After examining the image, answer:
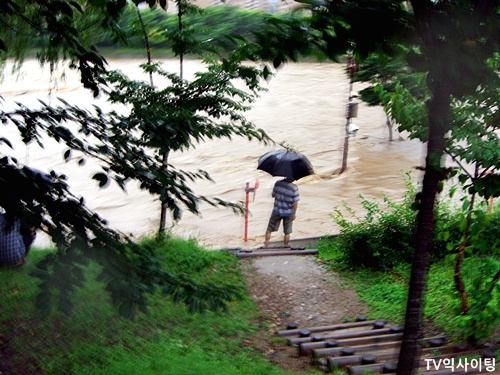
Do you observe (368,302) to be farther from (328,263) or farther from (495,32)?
(495,32)

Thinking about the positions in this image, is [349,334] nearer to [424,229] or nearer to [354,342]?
[354,342]

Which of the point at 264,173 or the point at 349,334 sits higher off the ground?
the point at 349,334

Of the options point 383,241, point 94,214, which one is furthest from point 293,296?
point 94,214

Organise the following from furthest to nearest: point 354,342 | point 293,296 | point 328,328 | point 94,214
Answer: point 293,296 → point 328,328 → point 354,342 → point 94,214

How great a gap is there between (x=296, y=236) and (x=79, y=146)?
8.90m

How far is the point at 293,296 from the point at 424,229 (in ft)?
16.3

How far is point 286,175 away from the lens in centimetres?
977

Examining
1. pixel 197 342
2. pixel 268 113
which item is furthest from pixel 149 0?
pixel 268 113

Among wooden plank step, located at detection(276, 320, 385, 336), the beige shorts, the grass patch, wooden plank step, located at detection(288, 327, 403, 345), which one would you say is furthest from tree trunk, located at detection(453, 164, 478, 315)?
the beige shorts

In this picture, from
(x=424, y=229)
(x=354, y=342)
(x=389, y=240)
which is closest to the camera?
(x=424, y=229)

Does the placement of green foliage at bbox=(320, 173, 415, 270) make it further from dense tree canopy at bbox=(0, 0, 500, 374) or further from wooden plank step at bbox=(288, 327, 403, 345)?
dense tree canopy at bbox=(0, 0, 500, 374)

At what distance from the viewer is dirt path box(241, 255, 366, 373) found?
6.27 metres

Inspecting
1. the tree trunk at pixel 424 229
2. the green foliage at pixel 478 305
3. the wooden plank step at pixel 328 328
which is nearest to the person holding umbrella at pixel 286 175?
the wooden plank step at pixel 328 328

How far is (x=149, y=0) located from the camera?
397 cm
